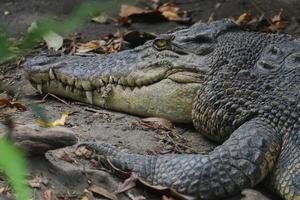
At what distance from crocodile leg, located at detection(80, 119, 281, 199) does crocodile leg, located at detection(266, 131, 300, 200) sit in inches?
1.7

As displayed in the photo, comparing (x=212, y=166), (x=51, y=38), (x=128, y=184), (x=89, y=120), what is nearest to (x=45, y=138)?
(x=128, y=184)

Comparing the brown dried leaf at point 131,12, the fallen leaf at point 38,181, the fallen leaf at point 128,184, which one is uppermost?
the fallen leaf at point 38,181

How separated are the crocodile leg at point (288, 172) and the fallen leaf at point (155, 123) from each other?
884 millimetres

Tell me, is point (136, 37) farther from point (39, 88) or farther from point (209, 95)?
point (209, 95)

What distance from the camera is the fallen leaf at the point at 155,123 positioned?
3.63 m

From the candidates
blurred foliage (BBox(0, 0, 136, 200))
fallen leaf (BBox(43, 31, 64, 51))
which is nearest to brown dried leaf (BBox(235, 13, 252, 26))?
fallen leaf (BBox(43, 31, 64, 51))

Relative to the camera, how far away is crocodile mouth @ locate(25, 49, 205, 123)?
12.1ft

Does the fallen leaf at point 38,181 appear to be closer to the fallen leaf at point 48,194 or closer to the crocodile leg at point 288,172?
the fallen leaf at point 48,194

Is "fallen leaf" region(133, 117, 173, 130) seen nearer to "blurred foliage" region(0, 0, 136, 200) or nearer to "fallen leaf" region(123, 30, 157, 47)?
"fallen leaf" region(123, 30, 157, 47)

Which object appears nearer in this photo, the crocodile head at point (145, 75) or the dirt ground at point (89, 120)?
the dirt ground at point (89, 120)

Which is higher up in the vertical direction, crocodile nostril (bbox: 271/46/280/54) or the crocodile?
crocodile nostril (bbox: 271/46/280/54)

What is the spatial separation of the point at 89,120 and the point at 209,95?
79cm

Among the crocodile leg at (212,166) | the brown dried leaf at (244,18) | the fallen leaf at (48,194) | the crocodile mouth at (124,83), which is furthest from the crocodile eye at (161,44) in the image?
the brown dried leaf at (244,18)

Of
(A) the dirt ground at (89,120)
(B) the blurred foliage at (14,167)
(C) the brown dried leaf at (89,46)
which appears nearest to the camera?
(B) the blurred foliage at (14,167)
